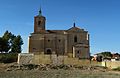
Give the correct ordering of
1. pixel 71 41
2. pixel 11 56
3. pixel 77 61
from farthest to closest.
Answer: pixel 71 41 < pixel 11 56 < pixel 77 61

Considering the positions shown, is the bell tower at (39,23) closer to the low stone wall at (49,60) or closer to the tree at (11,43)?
the tree at (11,43)

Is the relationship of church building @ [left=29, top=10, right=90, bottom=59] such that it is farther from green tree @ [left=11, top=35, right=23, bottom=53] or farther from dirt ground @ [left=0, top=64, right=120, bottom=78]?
dirt ground @ [left=0, top=64, right=120, bottom=78]

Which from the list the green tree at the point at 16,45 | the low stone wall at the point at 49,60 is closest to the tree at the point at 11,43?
the green tree at the point at 16,45

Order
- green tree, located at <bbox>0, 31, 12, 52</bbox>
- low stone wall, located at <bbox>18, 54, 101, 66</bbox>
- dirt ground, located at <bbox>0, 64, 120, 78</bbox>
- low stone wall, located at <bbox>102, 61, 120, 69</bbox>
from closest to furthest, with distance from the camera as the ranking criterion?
dirt ground, located at <bbox>0, 64, 120, 78</bbox> < low stone wall, located at <bbox>102, 61, 120, 69</bbox> < low stone wall, located at <bbox>18, 54, 101, 66</bbox> < green tree, located at <bbox>0, 31, 12, 52</bbox>

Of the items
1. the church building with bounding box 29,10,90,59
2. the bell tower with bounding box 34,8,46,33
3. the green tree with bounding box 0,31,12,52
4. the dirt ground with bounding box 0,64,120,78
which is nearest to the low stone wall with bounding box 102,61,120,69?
the dirt ground with bounding box 0,64,120,78

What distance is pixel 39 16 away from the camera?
81.8 m

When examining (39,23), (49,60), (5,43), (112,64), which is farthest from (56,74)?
(39,23)

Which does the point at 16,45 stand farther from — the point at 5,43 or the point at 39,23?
the point at 39,23

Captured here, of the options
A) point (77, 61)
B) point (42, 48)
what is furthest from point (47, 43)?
point (77, 61)

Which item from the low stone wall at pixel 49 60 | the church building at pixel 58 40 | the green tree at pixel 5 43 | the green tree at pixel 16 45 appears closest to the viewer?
the low stone wall at pixel 49 60

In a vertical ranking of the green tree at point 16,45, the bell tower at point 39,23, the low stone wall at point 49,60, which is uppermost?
the bell tower at point 39,23

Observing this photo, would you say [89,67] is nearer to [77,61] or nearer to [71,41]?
[77,61]

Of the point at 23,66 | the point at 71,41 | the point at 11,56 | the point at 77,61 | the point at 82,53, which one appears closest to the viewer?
→ the point at 23,66

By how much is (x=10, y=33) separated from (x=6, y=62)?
1598 centimetres
